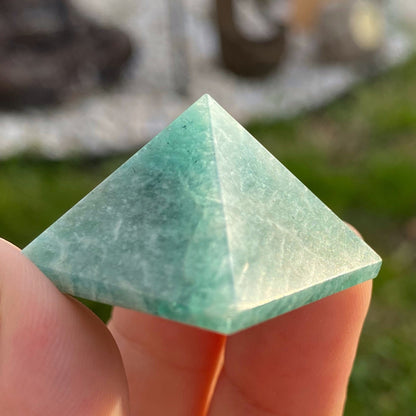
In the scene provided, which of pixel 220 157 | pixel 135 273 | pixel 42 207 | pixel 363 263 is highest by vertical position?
pixel 220 157

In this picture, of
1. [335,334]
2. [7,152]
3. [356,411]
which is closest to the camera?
[335,334]

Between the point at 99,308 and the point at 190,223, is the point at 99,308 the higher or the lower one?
the lower one

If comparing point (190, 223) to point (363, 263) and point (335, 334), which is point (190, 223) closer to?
point (363, 263)

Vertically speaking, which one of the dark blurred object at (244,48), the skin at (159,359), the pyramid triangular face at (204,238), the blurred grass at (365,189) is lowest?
the blurred grass at (365,189)

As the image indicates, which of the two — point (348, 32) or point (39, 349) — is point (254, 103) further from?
point (39, 349)

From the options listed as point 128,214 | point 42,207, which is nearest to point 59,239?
point 128,214

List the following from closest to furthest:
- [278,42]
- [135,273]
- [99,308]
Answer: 1. [135,273]
2. [99,308]
3. [278,42]

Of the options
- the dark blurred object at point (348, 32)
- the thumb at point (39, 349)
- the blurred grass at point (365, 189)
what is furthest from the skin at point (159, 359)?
the dark blurred object at point (348, 32)

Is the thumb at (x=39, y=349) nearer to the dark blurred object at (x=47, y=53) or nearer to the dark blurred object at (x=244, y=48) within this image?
the dark blurred object at (x=47, y=53)
